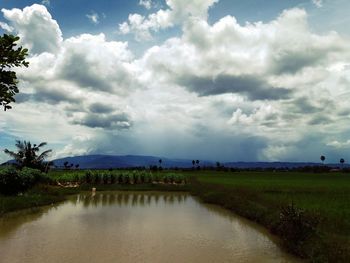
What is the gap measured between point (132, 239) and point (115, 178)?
35.1 m

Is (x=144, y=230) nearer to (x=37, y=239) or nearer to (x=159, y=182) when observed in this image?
(x=37, y=239)

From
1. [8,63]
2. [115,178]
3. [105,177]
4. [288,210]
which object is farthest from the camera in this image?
[115,178]

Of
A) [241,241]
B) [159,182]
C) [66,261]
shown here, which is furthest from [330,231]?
[159,182]

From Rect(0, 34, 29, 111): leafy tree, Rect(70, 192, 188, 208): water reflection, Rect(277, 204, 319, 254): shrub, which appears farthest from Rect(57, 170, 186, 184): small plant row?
Rect(0, 34, 29, 111): leafy tree

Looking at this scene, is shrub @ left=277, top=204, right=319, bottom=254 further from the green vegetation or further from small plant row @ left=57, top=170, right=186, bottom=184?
small plant row @ left=57, top=170, right=186, bottom=184

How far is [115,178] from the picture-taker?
4997 cm

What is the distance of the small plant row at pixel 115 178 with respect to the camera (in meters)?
48.4

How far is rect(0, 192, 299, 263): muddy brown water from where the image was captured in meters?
12.8

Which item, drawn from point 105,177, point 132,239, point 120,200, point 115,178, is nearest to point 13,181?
point 120,200

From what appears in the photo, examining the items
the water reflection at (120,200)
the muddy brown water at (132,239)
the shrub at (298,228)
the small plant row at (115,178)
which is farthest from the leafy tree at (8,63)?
the small plant row at (115,178)

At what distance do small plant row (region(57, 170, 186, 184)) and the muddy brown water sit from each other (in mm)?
24751

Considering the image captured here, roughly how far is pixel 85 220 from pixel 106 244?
7042 mm

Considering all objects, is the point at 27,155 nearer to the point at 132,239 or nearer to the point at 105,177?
the point at 105,177

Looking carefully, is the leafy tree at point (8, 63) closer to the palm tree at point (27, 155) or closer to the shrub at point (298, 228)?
the shrub at point (298, 228)
